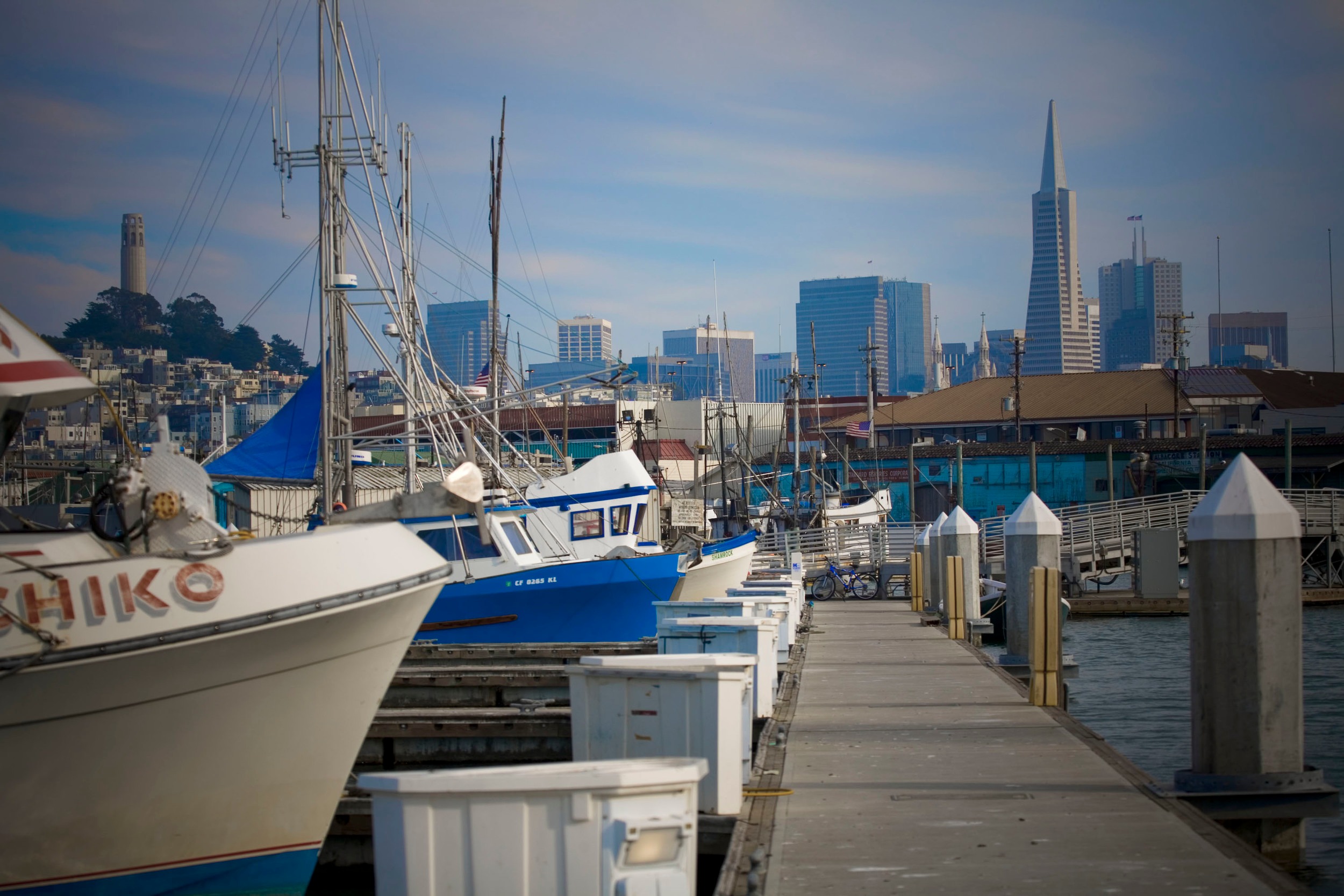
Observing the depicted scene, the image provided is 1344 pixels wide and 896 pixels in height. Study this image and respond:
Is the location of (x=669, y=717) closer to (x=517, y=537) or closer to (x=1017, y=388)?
(x=517, y=537)

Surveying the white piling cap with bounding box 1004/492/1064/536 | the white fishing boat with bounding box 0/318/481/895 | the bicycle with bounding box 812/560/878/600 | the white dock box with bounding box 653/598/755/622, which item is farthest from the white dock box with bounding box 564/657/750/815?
the bicycle with bounding box 812/560/878/600

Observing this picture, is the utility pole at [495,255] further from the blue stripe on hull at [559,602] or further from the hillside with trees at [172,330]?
the hillside with trees at [172,330]

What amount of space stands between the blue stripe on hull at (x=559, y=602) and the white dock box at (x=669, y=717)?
13.7m

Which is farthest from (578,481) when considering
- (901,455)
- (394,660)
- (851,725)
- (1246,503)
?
(901,455)

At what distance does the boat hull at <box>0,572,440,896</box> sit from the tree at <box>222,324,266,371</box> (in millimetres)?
87322

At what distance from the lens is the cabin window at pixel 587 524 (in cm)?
2575

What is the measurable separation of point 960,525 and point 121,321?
78.3 m

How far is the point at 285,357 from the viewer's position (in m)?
128

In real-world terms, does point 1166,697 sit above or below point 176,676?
below

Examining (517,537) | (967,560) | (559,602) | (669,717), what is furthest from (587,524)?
(669,717)

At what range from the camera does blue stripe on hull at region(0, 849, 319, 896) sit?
848 centimetres

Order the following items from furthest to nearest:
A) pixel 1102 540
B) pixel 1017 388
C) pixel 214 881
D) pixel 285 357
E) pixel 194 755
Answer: pixel 285 357 < pixel 1017 388 < pixel 1102 540 < pixel 214 881 < pixel 194 755

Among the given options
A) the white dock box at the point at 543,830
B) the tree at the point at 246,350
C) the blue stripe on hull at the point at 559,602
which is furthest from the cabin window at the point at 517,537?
the tree at the point at 246,350

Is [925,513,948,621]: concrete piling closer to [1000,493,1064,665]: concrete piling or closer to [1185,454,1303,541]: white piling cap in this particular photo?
[1000,493,1064,665]: concrete piling
